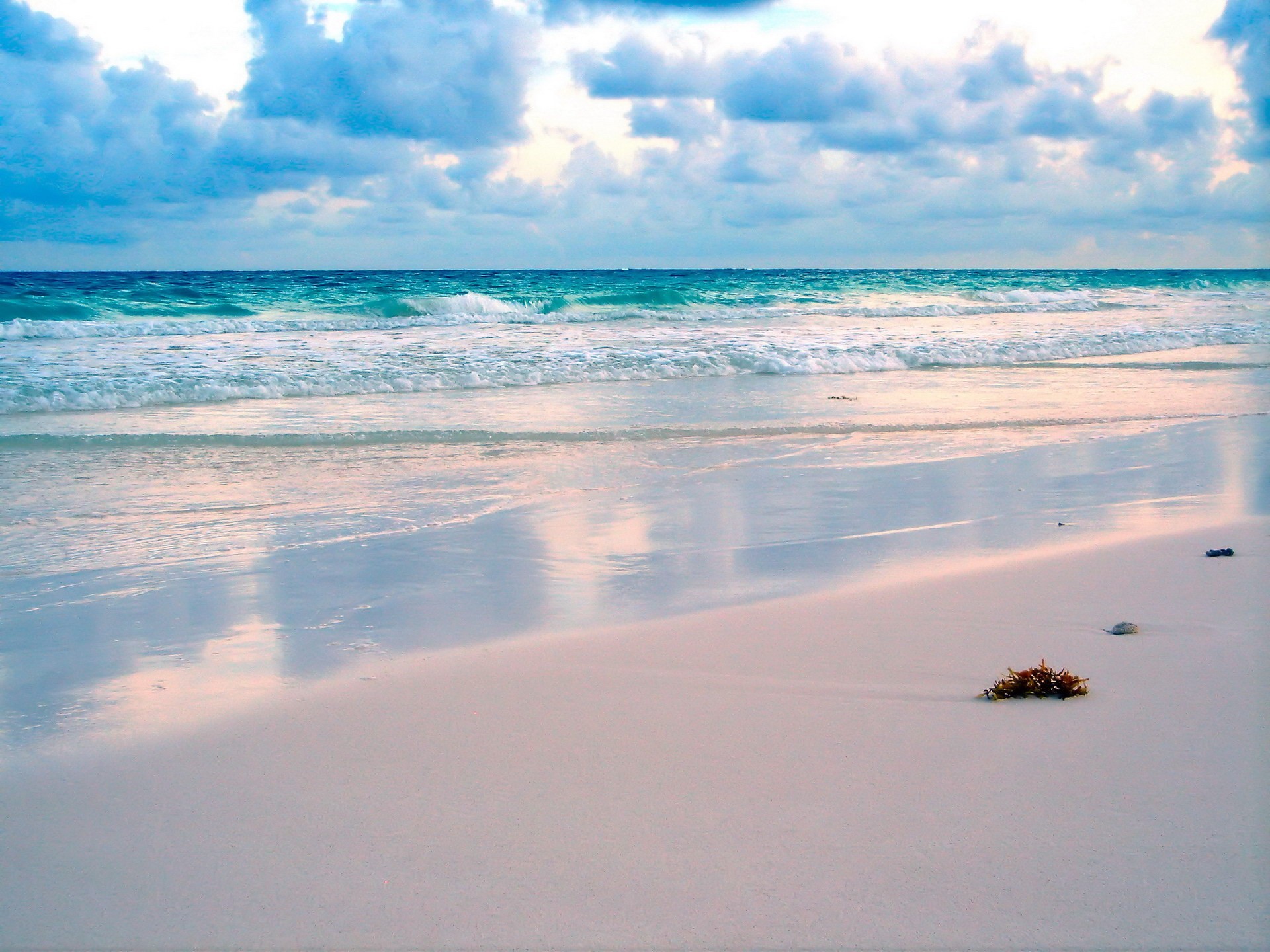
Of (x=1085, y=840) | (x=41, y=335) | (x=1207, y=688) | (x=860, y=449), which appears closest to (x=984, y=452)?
(x=860, y=449)

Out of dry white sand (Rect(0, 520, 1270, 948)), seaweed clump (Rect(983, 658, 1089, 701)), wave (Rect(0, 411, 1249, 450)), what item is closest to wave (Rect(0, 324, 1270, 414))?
wave (Rect(0, 411, 1249, 450))

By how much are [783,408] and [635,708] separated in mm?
8649

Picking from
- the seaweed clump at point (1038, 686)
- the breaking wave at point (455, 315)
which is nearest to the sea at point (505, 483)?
the seaweed clump at point (1038, 686)

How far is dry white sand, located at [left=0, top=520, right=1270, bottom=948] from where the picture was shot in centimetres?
211

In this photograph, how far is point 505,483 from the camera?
24.5 feet

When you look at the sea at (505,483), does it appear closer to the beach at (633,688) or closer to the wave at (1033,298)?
the beach at (633,688)

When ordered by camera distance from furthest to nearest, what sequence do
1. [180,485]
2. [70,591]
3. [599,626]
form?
[180,485]
[70,591]
[599,626]

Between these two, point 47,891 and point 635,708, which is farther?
point 635,708

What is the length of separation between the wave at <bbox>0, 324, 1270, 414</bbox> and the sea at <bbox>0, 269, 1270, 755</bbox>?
87mm

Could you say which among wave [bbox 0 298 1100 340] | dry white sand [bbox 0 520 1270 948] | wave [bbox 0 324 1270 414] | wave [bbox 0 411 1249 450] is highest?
wave [bbox 0 298 1100 340]

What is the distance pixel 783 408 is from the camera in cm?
1150

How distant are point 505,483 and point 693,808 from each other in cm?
514

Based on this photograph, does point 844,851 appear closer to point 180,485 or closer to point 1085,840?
point 1085,840

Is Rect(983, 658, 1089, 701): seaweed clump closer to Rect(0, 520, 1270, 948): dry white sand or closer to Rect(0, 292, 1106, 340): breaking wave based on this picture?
Rect(0, 520, 1270, 948): dry white sand
